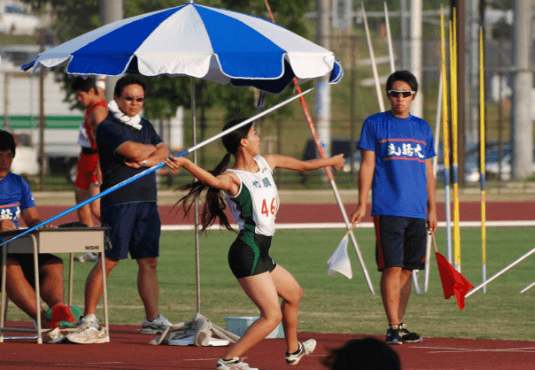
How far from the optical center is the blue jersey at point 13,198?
846 centimetres

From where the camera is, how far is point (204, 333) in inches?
315

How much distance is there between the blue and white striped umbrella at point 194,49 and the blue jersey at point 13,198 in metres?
1.05

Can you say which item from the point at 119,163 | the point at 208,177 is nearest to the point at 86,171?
the point at 119,163

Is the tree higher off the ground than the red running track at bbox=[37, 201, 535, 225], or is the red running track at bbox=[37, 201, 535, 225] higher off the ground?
the tree

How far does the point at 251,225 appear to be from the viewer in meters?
6.57

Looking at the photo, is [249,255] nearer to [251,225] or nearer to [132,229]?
[251,225]

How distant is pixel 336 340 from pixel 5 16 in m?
44.6

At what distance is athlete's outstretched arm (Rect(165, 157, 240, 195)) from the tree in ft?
69.5

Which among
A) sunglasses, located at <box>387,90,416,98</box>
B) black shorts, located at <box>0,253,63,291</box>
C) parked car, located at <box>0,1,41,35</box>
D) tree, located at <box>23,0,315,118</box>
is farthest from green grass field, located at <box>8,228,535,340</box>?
parked car, located at <box>0,1,41,35</box>

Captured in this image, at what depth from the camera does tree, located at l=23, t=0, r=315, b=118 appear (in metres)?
27.9

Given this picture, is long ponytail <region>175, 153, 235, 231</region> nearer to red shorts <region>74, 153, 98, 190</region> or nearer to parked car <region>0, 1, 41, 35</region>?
red shorts <region>74, 153, 98, 190</region>

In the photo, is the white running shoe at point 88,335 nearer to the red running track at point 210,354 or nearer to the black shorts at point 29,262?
the red running track at point 210,354

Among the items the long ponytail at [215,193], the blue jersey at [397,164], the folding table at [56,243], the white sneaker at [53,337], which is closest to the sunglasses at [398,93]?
the blue jersey at [397,164]

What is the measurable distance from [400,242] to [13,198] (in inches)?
117
